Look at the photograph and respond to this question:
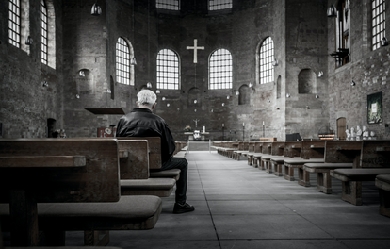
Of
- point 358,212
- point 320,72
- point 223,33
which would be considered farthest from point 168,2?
point 358,212

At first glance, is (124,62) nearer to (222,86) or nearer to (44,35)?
(44,35)

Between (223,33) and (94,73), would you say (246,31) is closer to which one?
(223,33)

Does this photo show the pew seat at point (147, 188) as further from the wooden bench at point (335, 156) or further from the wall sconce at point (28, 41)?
the wall sconce at point (28, 41)

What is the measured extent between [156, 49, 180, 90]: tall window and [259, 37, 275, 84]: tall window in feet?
21.6

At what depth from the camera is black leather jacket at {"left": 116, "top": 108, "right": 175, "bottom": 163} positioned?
3246mm

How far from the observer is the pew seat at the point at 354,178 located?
137 inches

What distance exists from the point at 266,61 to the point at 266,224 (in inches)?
870

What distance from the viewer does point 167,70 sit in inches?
1069

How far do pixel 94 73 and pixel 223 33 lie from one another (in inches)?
445

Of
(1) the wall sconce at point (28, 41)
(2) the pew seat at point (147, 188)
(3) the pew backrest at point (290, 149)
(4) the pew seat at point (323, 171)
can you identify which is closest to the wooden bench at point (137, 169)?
(2) the pew seat at point (147, 188)

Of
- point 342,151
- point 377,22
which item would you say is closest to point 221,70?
point 377,22

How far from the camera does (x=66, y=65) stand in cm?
1972

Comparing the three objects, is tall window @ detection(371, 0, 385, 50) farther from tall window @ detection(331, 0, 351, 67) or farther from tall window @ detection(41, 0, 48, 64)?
tall window @ detection(41, 0, 48, 64)

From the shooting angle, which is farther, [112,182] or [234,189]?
[234,189]
